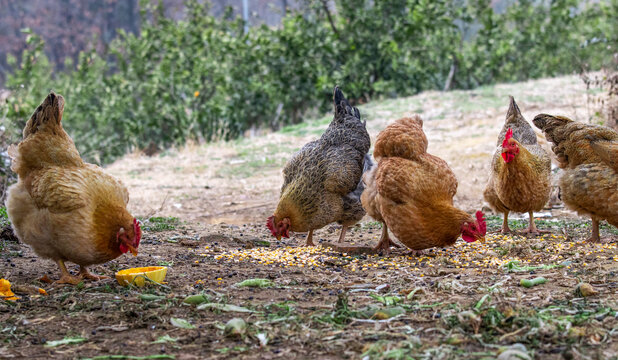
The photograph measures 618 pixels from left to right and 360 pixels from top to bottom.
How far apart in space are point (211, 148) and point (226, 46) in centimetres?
441

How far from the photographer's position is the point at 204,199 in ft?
28.6

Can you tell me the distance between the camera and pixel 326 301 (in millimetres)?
3350

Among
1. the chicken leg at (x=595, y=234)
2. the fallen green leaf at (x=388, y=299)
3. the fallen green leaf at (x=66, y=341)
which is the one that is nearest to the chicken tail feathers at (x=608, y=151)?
the chicken leg at (x=595, y=234)

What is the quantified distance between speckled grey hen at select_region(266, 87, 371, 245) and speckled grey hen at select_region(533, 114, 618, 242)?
5.88 feet

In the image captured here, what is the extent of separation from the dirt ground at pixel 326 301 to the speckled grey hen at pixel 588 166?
13.0 inches

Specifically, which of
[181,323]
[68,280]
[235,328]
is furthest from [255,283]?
[68,280]

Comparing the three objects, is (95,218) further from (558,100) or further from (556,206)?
(558,100)

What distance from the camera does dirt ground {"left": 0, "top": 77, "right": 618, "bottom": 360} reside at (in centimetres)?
262

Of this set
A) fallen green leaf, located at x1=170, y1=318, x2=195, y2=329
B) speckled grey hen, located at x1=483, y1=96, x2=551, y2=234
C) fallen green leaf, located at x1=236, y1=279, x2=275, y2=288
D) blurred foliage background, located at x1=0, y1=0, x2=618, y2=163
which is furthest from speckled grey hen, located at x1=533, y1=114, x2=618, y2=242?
blurred foliage background, located at x1=0, y1=0, x2=618, y2=163

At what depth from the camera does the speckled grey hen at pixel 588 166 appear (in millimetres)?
4734

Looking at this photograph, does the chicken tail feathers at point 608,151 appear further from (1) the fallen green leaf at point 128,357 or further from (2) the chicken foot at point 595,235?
(1) the fallen green leaf at point 128,357

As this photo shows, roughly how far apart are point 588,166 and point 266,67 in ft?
38.7

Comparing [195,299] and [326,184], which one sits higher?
[326,184]

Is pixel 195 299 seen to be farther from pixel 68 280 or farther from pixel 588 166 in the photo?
pixel 588 166
